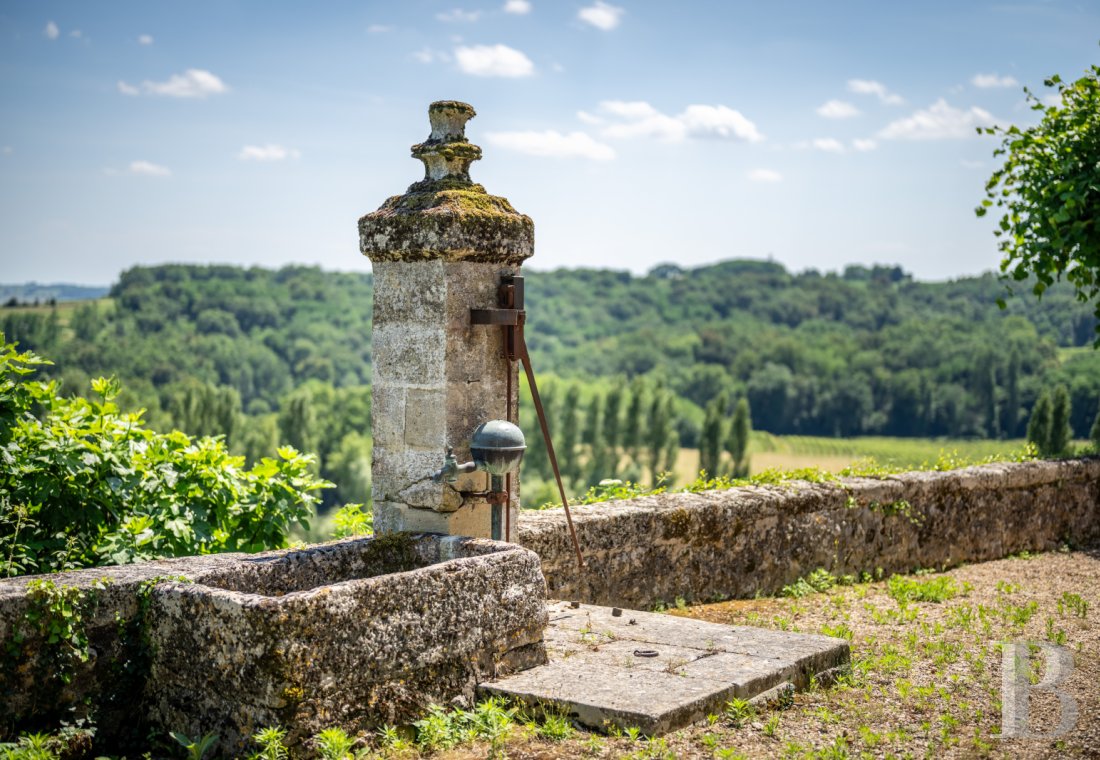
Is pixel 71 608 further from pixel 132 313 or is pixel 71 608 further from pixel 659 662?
pixel 132 313

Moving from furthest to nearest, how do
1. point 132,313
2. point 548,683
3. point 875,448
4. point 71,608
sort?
point 132,313, point 875,448, point 548,683, point 71,608

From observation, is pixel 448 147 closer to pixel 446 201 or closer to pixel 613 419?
pixel 446 201

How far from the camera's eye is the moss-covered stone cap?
17.6 ft

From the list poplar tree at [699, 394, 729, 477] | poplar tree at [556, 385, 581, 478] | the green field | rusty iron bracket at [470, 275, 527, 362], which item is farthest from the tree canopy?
poplar tree at [556, 385, 581, 478]

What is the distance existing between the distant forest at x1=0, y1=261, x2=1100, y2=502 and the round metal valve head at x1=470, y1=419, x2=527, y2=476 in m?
49.5

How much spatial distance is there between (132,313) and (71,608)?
103625 millimetres

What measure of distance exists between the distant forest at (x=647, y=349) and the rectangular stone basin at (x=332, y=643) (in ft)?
164

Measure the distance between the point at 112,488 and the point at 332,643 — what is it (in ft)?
10.5

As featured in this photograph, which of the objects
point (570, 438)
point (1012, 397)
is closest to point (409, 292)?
point (1012, 397)

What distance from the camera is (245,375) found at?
103 m

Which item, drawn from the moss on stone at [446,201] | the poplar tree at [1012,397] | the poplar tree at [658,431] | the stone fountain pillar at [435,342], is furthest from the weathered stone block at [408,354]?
the poplar tree at [658,431]

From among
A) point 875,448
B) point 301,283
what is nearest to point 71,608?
point 875,448

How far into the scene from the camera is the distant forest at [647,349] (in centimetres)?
7719

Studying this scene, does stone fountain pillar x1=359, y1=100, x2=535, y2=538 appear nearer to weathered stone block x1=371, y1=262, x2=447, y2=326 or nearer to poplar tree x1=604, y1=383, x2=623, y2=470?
weathered stone block x1=371, y1=262, x2=447, y2=326
